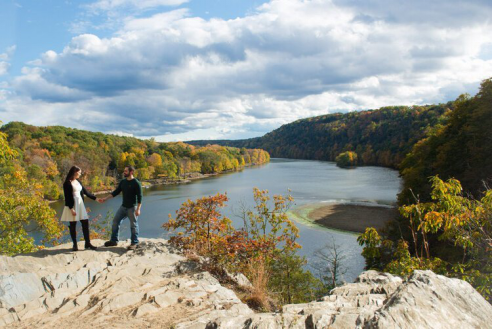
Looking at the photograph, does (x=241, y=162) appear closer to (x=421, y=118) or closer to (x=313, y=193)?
(x=421, y=118)

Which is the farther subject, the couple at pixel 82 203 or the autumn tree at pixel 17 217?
the autumn tree at pixel 17 217

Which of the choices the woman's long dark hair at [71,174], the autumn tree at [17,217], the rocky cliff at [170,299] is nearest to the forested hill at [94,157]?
the autumn tree at [17,217]

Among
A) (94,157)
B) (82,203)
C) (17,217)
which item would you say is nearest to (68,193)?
(82,203)

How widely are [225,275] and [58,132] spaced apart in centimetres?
8762

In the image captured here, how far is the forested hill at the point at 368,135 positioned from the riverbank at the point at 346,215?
41.5m

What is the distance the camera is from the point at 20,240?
392 inches

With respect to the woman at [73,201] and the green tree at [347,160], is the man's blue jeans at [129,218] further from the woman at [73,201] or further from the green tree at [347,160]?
the green tree at [347,160]

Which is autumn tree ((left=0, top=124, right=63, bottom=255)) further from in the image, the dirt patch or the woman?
the dirt patch

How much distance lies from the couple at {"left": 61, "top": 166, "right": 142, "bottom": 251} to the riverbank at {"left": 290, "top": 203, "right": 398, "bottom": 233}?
22631 mm

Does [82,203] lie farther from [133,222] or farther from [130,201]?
[133,222]

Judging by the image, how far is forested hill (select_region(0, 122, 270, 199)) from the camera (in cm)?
5844

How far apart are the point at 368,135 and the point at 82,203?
131279mm

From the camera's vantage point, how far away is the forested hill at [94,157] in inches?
2301

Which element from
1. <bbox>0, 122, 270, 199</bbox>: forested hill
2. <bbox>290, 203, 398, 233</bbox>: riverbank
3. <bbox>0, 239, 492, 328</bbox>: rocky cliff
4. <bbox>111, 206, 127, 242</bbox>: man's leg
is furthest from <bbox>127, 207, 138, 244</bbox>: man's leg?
<bbox>0, 122, 270, 199</bbox>: forested hill
